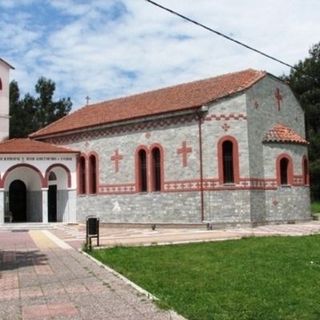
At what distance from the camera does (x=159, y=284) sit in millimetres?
10203

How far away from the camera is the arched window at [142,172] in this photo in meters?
31.0

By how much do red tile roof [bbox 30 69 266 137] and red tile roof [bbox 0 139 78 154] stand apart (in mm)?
1206

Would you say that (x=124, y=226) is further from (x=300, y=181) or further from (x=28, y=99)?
(x=28, y=99)

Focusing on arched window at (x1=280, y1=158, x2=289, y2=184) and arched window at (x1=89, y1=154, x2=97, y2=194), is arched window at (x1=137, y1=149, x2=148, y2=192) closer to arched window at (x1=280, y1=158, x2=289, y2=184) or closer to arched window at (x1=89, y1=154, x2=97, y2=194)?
arched window at (x1=89, y1=154, x2=97, y2=194)

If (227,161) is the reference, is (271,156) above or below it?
above

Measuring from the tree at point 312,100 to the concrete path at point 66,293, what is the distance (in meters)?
48.4

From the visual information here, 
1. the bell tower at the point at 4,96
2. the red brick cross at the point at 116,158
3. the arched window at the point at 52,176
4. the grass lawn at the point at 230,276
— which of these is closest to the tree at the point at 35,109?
the bell tower at the point at 4,96

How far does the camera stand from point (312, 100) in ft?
208

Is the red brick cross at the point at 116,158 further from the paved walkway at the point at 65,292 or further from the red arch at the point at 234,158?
the paved walkway at the point at 65,292

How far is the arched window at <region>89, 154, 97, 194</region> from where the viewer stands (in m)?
33.8

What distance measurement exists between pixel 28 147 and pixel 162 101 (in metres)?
9.10

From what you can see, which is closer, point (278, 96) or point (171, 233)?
point (171, 233)

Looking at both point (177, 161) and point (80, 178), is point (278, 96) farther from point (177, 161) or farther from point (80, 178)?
point (80, 178)

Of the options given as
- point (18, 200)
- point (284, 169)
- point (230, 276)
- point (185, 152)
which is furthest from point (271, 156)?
point (230, 276)
